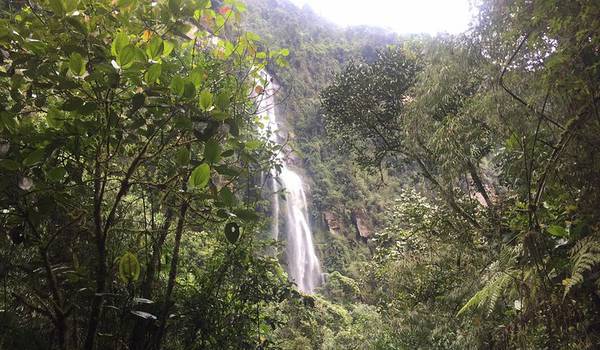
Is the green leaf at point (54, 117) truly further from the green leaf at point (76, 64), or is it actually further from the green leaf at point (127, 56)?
the green leaf at point (127, 56)

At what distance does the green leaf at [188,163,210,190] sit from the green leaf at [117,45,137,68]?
13.0 inches

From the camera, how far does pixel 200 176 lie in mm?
1060

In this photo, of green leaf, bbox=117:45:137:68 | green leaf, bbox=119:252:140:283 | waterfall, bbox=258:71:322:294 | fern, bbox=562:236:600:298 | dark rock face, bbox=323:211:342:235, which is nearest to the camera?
green leaf, bbox=117:45:137:68

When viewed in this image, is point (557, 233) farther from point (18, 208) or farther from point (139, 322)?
point (18, 208)

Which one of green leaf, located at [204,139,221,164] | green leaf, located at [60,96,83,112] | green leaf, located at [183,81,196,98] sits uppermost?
green leaf, located at [183,81,196,98]

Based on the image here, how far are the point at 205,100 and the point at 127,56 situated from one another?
0.79ft

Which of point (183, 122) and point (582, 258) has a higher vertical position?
point (183, 122)

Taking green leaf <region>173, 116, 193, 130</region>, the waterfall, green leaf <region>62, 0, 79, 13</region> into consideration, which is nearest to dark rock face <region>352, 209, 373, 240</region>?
the waterfall

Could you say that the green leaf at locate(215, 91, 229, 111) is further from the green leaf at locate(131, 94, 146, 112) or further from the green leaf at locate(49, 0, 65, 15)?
the green leaf at locate(49, 0, 65, 15)

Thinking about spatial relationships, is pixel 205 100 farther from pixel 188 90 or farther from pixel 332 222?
pixel 332 222

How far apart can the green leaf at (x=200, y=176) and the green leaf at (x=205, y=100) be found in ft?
0.74

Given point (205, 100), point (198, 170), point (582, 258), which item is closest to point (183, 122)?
point (205, 100)

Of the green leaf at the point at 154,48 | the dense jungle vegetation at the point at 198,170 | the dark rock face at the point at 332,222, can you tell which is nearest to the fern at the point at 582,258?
the dense jungle vegetation at the point at 198,170

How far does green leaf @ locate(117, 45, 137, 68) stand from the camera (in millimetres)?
1028
